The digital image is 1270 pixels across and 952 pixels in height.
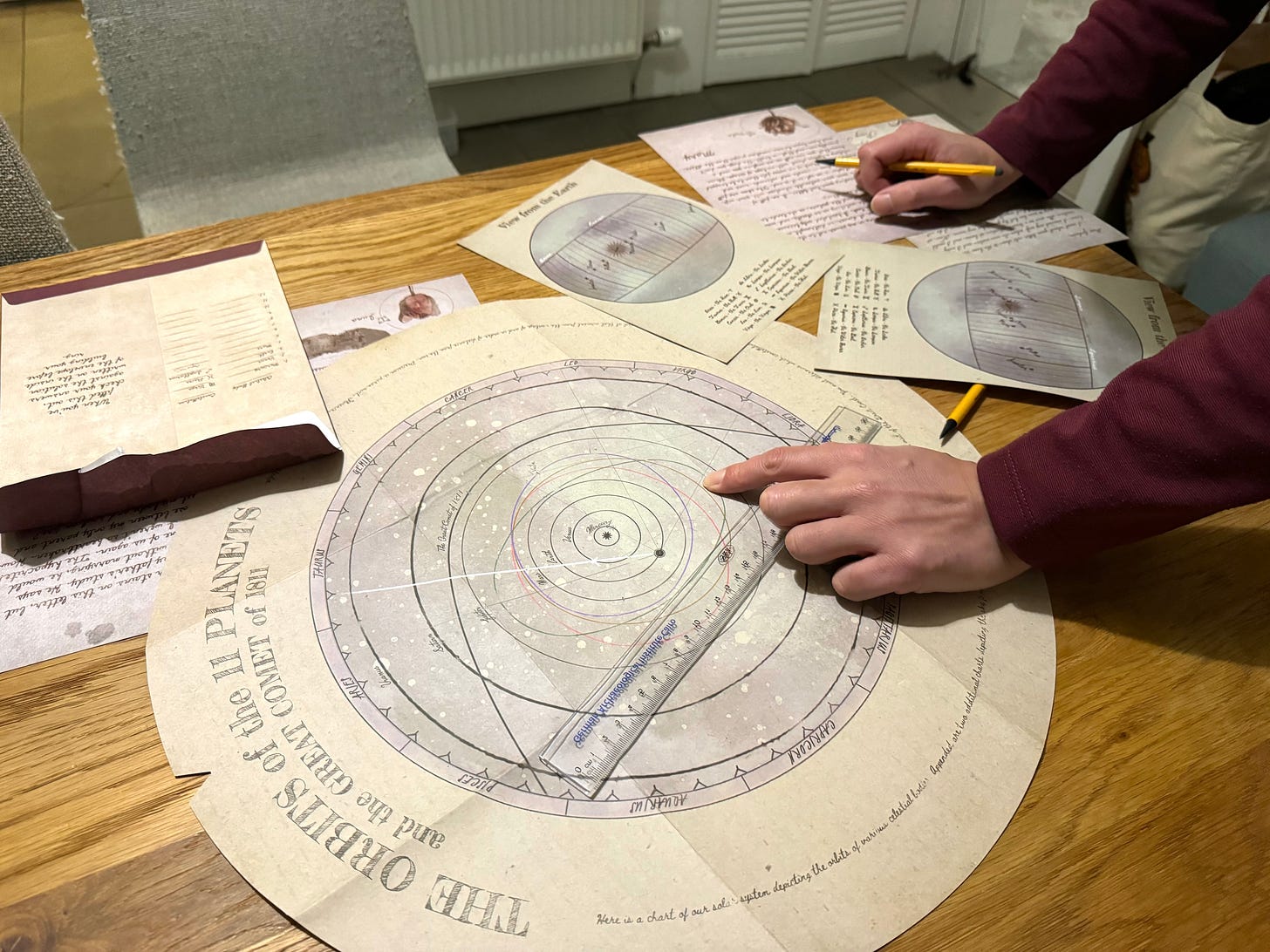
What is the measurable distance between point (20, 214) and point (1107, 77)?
1185 mm

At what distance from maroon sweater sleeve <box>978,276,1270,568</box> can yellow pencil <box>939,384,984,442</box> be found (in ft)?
0.36

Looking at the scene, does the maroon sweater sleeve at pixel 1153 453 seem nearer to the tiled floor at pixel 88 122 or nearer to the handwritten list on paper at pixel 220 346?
the handwritten list on paper at pixel 220 346

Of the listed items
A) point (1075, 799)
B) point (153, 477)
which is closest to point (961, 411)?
point (1075, 799)

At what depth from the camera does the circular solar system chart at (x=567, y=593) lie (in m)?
0.52

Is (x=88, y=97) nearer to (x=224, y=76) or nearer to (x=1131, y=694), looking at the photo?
(x=224, y=76)

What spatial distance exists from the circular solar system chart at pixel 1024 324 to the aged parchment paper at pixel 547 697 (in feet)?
0.44

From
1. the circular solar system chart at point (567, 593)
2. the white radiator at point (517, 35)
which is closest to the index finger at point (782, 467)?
the circular solar system chart at point (567, 593)

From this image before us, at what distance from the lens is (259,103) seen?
3.91 feet

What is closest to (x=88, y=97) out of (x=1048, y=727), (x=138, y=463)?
(x=138, y=463)

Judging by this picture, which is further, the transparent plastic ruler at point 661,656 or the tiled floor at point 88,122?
the tiled floor at point 88,122

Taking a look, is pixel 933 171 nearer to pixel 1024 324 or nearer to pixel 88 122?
pixel 1024 324

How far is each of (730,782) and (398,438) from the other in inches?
15.0

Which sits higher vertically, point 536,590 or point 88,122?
point 536,590

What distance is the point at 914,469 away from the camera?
639 millimetres
